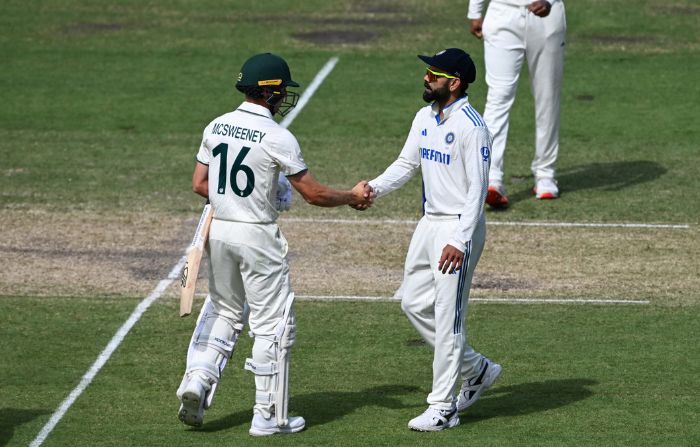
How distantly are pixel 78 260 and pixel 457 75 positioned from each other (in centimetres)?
532

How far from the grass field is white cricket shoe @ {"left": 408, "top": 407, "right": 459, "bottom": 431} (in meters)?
0.09

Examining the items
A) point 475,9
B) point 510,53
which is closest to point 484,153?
point 510,53

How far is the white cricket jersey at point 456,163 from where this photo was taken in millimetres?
8414

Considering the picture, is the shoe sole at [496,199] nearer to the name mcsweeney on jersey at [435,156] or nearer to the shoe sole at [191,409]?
the name mcsweeney on jersey at [435,156]

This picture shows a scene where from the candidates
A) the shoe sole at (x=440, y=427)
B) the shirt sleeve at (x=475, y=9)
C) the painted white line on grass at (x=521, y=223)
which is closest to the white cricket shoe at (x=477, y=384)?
the shoe sole at (x=440, y=427)

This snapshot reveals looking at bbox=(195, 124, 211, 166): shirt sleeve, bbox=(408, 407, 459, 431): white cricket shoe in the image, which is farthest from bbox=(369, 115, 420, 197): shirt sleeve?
bbox=(408, 407, 459, 431): white cricket shoe

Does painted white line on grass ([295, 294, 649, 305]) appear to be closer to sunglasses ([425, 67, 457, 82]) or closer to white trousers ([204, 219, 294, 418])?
white trousers ([204, 219, 294, 418])

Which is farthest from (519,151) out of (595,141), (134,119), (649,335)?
(649,335)

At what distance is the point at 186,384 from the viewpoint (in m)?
8.45

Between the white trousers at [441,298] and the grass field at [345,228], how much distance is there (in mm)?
369

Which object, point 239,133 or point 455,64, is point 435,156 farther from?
point 239,133

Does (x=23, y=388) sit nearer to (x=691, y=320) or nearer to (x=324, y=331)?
(x=324, y=331)

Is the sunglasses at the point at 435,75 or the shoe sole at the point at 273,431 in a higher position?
the sunglasses at the point at 435,75

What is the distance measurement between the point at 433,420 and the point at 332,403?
0.93 metres
